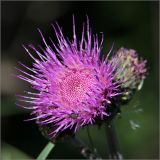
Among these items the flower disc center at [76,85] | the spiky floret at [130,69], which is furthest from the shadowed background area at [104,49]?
the flower disc center at [76,85]

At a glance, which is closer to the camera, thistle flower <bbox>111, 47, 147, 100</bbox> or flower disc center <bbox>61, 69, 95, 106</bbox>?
flower disc center <bbox>61, 69, 95, 106</bbox>

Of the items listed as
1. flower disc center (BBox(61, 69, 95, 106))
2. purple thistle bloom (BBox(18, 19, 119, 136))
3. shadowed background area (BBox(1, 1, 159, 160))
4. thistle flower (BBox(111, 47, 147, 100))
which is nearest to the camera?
purple thistle bloom (BBox(18, 19, 119, 136))

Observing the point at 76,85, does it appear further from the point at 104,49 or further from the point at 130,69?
the point at 104,49

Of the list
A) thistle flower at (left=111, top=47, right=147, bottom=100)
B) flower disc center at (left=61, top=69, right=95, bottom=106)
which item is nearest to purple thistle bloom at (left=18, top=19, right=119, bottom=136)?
flower disc center at (left=61, top=69, right=95, bottom=106)

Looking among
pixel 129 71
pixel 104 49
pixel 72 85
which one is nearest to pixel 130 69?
pixel 129 71

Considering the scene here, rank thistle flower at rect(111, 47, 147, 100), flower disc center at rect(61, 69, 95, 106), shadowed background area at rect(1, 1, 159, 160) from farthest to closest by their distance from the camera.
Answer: shadowed background area at rect(1, 1, 159, 160) < thistle flower at rect(111, 47, 147, 100) < flower disc center at rect(61, 69, 95, 106)

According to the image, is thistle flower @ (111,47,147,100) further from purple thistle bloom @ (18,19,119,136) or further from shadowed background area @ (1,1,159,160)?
shadowed background area @ (1,1,159,160)

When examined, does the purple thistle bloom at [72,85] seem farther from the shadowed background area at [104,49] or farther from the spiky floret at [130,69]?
the shadowed background area at [104,49]

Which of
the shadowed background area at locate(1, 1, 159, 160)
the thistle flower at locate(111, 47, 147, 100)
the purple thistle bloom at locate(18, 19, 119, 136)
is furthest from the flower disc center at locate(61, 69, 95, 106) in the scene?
the shadowed background area at locate(1, 1, 159, 160)

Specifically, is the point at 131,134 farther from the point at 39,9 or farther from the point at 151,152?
the point at 39,9
